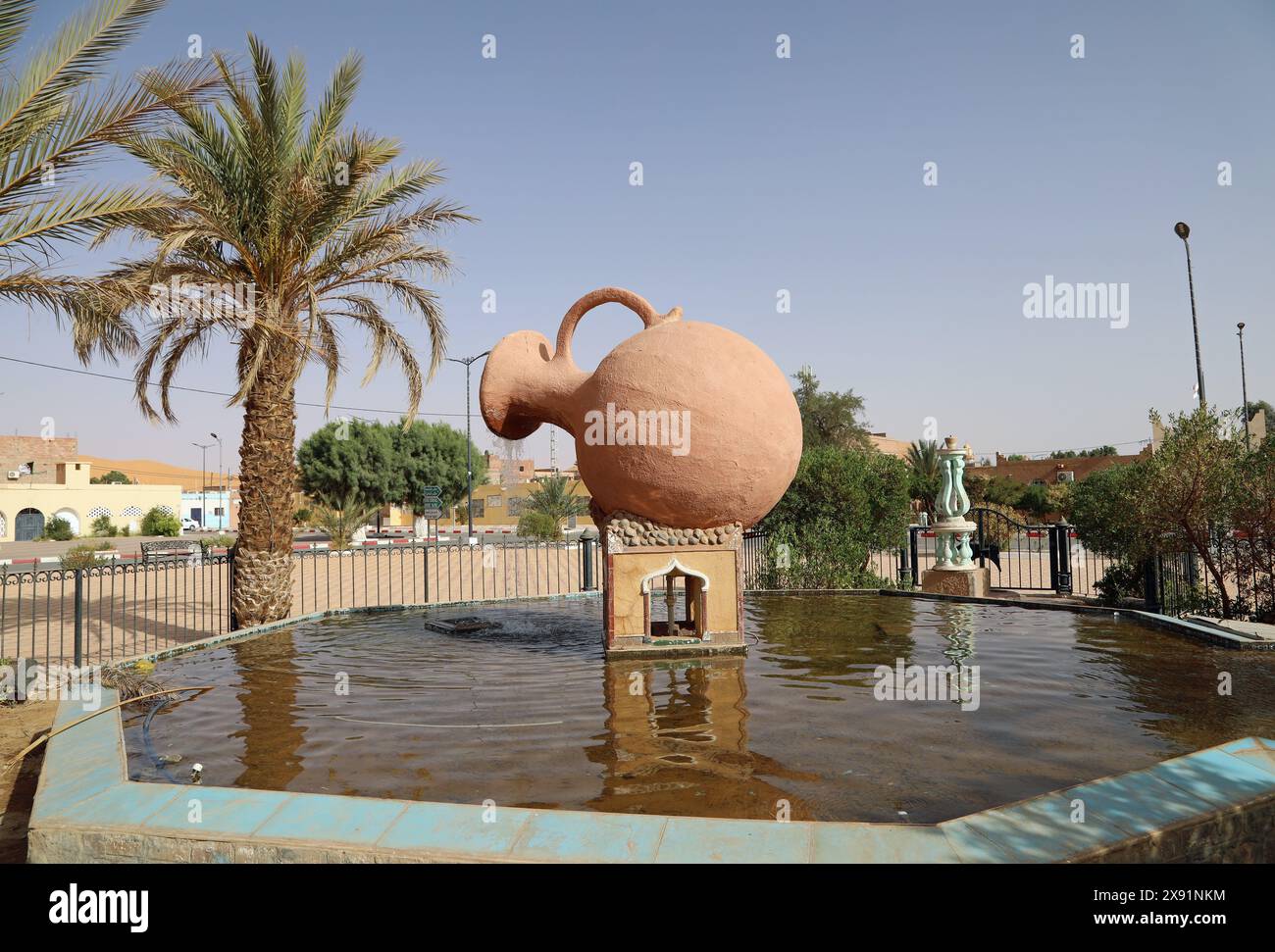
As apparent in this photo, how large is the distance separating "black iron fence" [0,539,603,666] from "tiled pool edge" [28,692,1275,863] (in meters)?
7.15

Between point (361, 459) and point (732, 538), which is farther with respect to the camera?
point (361, 459)

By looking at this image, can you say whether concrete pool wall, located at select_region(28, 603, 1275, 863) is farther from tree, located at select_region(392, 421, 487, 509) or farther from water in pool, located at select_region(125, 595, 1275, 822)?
tree, located at select_region(392, 421, 487, 509)

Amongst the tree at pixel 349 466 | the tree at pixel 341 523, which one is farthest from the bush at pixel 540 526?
the tree at pixel 349 466

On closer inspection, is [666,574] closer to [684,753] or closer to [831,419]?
[684,753]

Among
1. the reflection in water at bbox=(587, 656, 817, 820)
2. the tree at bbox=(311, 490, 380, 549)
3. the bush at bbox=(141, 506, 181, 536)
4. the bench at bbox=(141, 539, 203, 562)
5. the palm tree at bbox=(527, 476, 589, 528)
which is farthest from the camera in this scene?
the bush at bbox=(141, 506, 181, 536)

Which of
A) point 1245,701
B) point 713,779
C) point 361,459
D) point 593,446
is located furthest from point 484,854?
point 361,459

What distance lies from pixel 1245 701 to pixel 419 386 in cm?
1195

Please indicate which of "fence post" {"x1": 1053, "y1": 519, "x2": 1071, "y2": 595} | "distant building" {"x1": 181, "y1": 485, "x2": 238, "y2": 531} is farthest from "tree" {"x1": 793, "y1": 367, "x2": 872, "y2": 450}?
"distant building" {"x1": 181, "y1": 485, "x2": 238, "y2": 531}

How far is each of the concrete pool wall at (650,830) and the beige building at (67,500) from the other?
57.6m

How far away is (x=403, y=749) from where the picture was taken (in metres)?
5.54

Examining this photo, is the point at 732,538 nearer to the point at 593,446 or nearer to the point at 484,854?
the point at 593,446

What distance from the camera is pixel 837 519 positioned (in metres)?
16.6

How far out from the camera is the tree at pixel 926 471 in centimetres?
3572

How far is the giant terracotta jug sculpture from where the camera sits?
8.37 m
